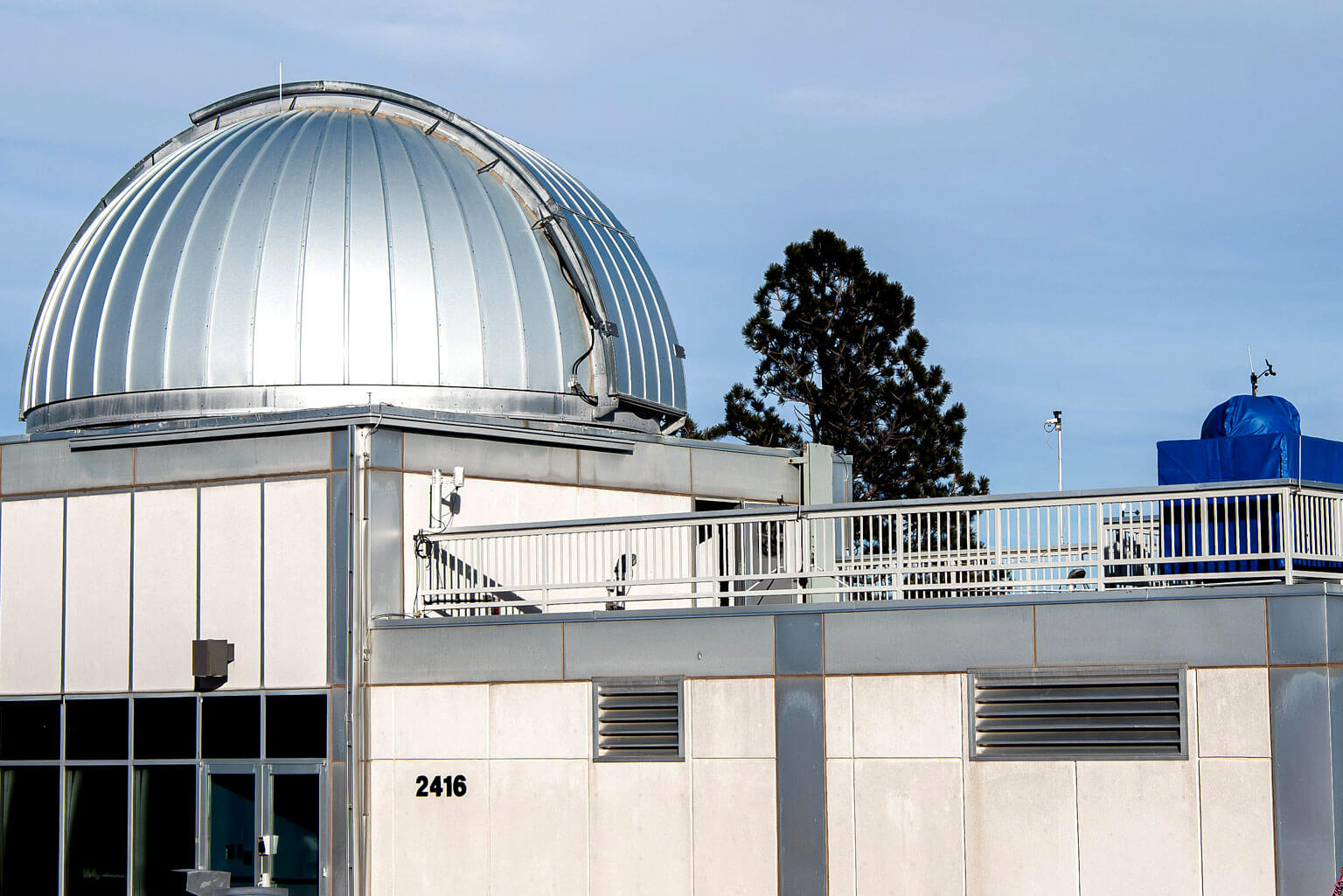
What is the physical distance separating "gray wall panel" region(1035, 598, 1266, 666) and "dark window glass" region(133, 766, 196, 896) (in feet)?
31.8

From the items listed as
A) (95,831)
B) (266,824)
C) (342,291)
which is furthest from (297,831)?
(342,291)

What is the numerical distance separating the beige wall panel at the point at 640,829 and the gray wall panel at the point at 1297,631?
18.7 ft

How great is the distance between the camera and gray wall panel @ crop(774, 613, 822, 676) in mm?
Answer: 16453

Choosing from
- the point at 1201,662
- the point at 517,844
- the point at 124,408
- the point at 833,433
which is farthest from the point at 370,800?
the point at 833,433

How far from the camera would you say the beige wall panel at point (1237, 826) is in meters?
14.4

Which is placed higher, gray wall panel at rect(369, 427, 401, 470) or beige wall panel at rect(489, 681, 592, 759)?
gray wall panel at rect(369, 427, 401, 470)

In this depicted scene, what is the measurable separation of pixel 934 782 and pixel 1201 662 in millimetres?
2632

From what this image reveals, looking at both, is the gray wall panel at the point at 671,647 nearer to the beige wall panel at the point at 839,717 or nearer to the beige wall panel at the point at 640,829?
the beige wall panel at the point at 839,717

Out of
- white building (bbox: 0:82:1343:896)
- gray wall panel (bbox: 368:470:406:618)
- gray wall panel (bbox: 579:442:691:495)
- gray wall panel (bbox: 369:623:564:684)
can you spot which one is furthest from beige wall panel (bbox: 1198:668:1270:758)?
gray wall panel (bbox: 368:470:406:618)

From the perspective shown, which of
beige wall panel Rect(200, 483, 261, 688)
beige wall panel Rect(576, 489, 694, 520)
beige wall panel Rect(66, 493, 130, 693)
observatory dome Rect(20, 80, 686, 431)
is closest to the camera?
beige wall panel Rect(200, 483, 261, 688)

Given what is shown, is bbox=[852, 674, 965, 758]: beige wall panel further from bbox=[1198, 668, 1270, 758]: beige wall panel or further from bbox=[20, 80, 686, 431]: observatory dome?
bbox=[20, 80, 686, 431]: observatory dome

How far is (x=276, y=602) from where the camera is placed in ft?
62.0

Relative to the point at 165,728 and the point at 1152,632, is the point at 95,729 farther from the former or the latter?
the point at 1152,632

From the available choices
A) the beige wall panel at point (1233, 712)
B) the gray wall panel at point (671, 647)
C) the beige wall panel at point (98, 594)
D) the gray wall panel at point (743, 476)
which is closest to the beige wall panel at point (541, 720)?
the gray wall panel at point (671, 647)
